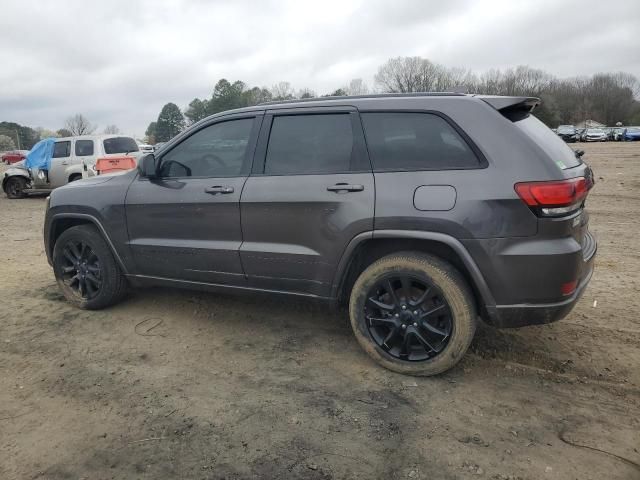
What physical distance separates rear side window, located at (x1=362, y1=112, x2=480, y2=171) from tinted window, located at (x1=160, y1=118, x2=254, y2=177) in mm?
1017

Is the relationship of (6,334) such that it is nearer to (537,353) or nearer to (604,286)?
(537,353)

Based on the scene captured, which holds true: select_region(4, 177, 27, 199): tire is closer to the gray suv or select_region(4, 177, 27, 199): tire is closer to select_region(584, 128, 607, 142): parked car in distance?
the gray suv

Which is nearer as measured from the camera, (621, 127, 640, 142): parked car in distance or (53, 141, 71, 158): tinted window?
(53, 141, 71, 158): tinted window

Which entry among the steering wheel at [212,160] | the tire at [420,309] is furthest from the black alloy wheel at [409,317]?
the steering wheel at [212,160]

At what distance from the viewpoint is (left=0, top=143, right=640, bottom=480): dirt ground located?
249 cm

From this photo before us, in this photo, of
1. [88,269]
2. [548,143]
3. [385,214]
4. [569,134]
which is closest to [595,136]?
[569,134]

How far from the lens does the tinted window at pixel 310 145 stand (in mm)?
3410

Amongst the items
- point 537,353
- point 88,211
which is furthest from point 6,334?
point 537,353

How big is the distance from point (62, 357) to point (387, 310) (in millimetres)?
2457

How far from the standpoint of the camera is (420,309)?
322 cm

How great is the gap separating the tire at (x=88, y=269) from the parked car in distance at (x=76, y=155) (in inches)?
363

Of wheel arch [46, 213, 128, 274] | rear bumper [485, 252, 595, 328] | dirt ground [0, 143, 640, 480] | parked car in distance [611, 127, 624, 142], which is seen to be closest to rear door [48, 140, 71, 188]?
wheel arch [46, 213, 128, 274]

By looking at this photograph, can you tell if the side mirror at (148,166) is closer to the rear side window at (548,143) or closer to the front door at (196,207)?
the front door at (196,207)

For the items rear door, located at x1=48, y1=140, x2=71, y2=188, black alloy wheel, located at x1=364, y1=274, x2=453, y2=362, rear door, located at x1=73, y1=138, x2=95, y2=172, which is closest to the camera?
black alloy wheel, located at x1=364, y1=274, x2=453, y2=362
